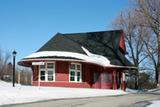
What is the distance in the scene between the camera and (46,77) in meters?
43.1

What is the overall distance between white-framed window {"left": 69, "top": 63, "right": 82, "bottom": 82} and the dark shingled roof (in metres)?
1.91

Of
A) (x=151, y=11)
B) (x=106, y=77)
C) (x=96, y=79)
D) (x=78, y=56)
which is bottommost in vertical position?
(x=96, y=79)

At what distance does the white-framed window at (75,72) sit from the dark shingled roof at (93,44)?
1.91m

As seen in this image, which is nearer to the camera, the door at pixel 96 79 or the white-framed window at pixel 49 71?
the white-framed window at pixel 49 71

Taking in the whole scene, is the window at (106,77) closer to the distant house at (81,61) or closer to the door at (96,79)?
the distant house at (81,61)

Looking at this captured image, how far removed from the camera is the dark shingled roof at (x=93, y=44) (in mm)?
45994

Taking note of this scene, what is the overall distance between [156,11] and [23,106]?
25896 mm

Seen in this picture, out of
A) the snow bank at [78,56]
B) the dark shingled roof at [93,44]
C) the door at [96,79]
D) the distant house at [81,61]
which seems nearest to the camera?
the snow bank at [78,56]

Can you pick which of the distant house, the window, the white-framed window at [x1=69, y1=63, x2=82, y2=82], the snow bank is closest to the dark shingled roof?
the distant house

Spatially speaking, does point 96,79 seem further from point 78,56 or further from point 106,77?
point 78,56

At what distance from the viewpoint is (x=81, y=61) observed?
42312 millimetres

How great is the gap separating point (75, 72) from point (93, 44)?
6982 mm

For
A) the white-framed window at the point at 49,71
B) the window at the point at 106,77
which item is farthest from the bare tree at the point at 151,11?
the white-framed window at the point at 49,71

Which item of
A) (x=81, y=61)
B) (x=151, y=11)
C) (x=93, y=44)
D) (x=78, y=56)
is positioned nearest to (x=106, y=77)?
(x=93, y=44)
